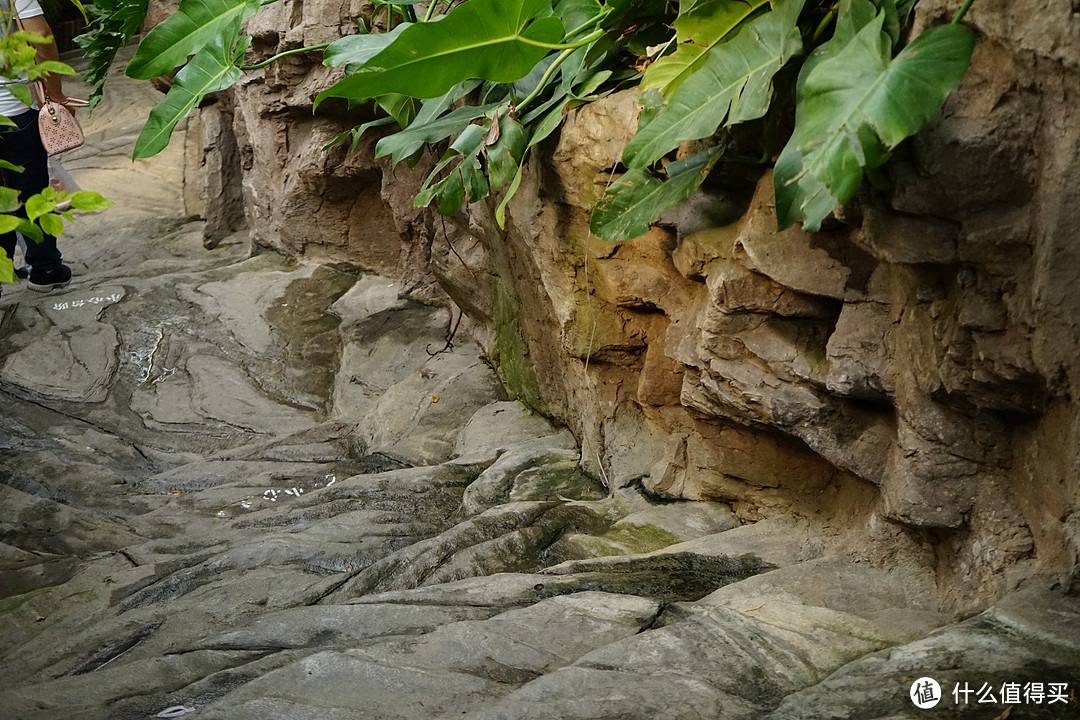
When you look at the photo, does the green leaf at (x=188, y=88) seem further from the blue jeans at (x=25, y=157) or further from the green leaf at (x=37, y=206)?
the blue jeans at (x=25, y=157)

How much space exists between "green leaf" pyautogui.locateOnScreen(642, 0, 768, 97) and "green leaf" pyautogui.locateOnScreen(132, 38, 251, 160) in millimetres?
1485

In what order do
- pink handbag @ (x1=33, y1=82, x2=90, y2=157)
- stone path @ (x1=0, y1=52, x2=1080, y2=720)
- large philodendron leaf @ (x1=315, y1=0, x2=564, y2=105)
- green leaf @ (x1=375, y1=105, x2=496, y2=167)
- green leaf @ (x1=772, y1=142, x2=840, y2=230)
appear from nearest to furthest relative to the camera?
1. stone path @ (x1=0, y1=52, x2=1080, y2=720)
2. green leaf @ (x1=772, y1=142, x2=840, y2=230)
3. large philodendron leaf @ (x1=315, y1=0, x2=564, y2=105)
4. green leaf @ (x1=375, y1=105, x2=496, y2=167)
5. pink handbag @ (x1=33, y1=82, x2=90, y2=157)

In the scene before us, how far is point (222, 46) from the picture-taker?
129 inches

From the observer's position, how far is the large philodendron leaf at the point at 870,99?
1.81 meters

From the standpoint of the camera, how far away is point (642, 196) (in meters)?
2.80

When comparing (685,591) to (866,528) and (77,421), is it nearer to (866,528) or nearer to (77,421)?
(866,528)

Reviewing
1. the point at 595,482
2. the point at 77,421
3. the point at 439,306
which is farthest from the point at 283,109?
the point at 595,482

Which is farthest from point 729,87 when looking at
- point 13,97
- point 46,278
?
point 46,278

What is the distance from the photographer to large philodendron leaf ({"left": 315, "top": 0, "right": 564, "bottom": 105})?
7.45 ft

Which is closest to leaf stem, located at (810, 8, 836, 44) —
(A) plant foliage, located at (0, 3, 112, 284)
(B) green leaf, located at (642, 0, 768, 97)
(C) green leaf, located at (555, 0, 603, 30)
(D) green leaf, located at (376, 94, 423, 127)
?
(B) green leaf, located at (642, 0, 768, 97)

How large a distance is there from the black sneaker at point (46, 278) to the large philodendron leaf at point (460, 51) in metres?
5.27

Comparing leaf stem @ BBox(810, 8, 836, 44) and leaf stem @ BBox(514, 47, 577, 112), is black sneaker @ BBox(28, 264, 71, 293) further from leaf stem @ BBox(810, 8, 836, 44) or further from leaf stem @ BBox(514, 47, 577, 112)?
leaf stem @ BBox(810, 8, 836, 44)

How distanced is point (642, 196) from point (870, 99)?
1.02 metres

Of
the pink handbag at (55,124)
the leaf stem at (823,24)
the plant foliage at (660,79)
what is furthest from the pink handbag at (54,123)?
the leaf stem at (823,24)
